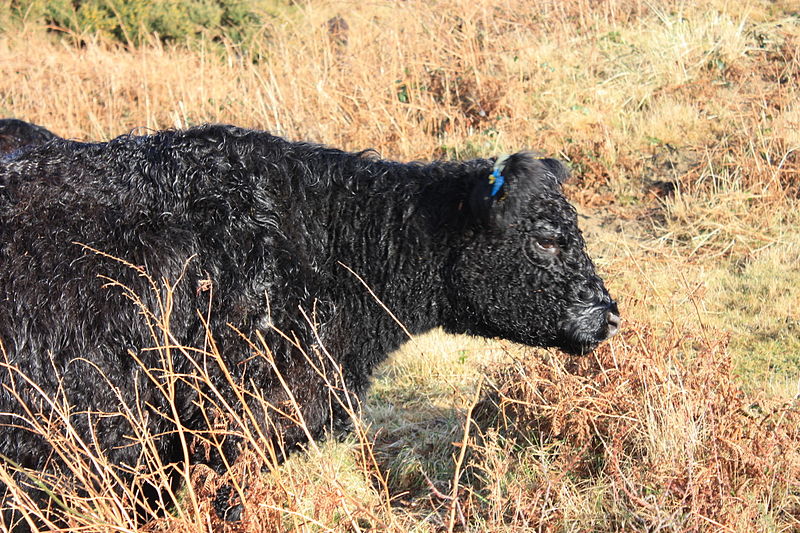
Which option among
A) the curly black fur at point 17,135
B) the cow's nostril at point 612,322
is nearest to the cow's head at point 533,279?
the cow's nostril at point 612,322

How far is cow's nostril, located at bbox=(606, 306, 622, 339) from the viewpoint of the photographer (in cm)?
416

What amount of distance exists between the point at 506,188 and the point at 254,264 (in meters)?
1.29

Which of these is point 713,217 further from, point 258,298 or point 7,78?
point 7,78

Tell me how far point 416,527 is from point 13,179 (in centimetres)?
262

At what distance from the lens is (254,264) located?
3730mm

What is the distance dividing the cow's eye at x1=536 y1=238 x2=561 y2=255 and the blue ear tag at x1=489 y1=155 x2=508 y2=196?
41 cm

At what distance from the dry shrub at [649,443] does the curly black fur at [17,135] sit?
4328 mm

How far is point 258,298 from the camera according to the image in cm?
370

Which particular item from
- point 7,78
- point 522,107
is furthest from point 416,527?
point 7,78

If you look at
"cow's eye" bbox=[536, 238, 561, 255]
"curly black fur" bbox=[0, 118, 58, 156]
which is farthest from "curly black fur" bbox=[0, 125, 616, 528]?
"curly black fur" bbox=[0, 118, 58, 156]

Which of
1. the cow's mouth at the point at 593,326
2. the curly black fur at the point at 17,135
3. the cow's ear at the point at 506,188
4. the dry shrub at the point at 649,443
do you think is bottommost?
the dry shrub at the point at 649,443

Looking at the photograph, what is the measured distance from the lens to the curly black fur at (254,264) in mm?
3553

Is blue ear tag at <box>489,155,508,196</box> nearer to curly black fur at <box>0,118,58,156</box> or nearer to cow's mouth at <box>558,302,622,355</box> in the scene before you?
cow's mouth at <box>558,302,622,355</box>

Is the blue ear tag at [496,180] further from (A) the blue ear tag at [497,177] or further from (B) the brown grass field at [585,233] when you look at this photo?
(B) the brown grass field at [585,233]
